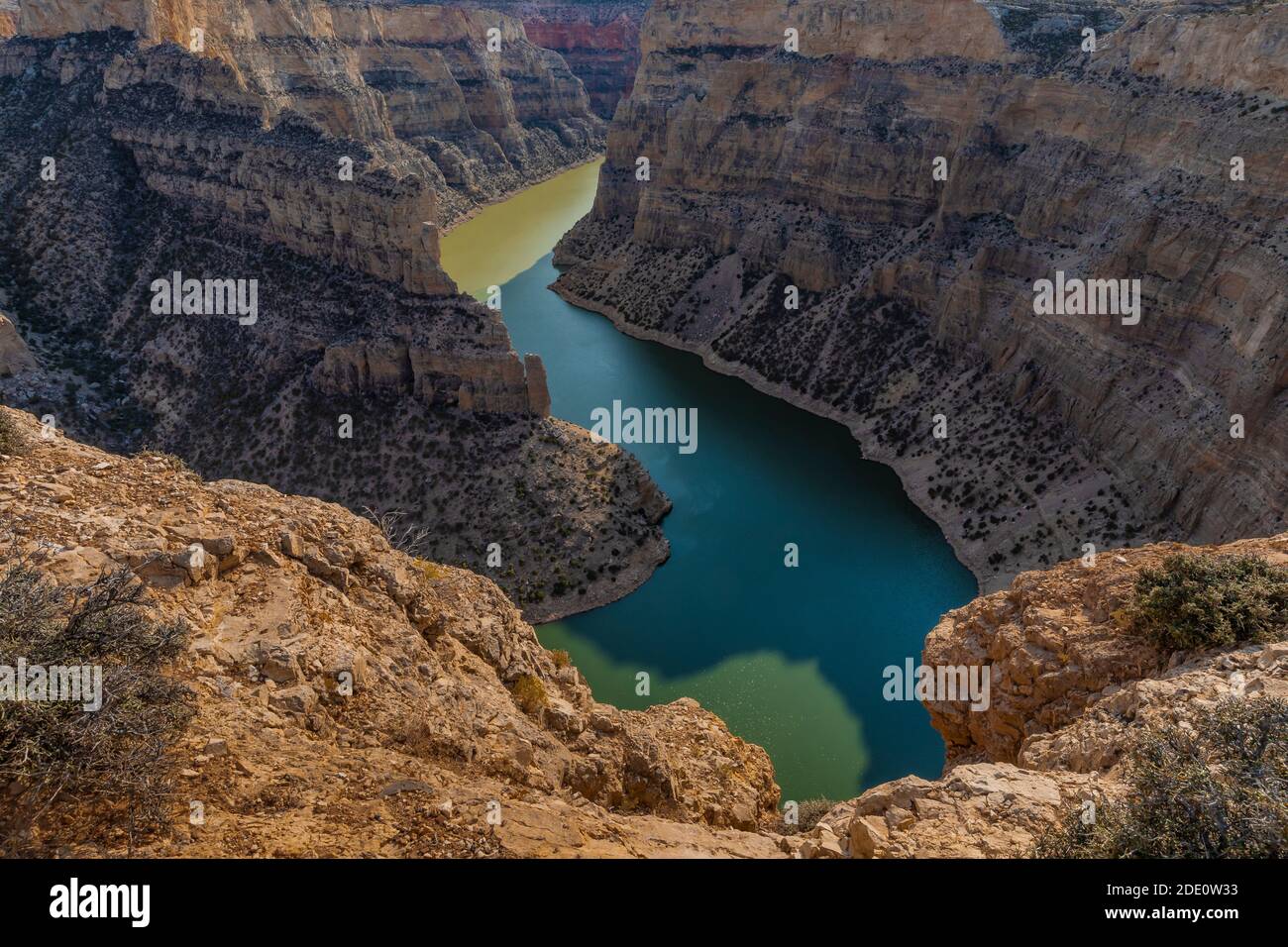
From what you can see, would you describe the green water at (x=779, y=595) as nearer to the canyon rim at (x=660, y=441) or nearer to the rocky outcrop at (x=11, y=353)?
the canyon rim at (x=660, y=441)

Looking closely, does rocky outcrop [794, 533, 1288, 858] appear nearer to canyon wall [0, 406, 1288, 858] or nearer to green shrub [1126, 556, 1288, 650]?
canyon wall [0, 406, 1288, 858]

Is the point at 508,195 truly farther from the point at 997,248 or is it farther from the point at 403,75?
the point at 997,248

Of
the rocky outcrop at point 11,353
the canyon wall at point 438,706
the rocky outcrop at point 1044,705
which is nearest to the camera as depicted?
the canyon wall at point 438,706

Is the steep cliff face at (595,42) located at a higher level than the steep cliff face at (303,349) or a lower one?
higher

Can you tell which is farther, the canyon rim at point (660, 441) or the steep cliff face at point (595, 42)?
the steep cliff face at point (595, 42)

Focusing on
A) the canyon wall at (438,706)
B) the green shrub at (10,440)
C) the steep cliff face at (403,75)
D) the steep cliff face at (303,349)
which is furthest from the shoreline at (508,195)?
the canyon wall at (438,706)

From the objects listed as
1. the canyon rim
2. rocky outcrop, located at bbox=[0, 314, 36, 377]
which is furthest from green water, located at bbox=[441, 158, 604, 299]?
rocky outcrop, located at bbox=[0, 314, 36, 377]
